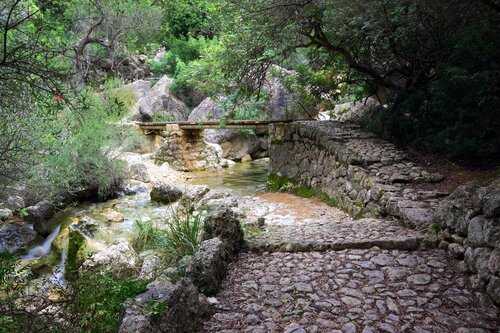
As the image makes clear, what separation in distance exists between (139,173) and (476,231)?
1090 cm

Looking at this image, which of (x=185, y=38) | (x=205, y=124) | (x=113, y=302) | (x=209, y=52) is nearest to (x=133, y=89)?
(x=185, y=38)

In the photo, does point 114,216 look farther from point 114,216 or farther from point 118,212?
point 118,212

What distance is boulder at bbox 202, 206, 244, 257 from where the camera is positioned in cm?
403

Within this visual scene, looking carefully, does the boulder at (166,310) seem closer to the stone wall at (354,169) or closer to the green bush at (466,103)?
the stone wall at (354,169)

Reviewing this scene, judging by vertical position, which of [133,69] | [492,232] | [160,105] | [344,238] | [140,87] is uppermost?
[133,69]

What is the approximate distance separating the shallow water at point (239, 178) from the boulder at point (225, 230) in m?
6.13

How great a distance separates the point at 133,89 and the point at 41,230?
41.9 ft

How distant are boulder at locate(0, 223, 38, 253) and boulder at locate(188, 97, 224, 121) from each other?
10.6 meters

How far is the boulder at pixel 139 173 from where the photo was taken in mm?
12510

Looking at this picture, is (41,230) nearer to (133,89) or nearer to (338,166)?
(338,166)

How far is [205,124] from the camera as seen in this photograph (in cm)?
1329

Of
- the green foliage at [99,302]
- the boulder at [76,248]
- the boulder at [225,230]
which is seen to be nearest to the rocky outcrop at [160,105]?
the boulder at [76,248]

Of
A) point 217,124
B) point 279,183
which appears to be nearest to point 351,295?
point 279,183

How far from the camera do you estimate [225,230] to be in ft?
13.3
